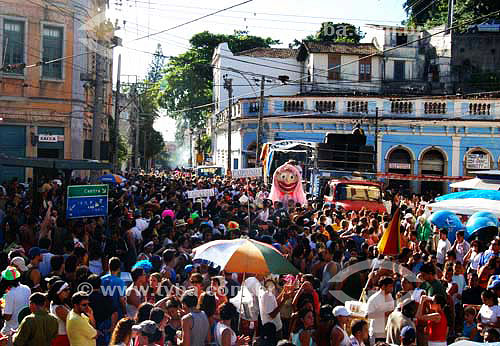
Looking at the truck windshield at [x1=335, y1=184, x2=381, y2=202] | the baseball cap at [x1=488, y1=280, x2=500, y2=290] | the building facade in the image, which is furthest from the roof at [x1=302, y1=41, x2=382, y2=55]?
the baseball cap at [x1=488, y1=280, x2=500, y2=290]

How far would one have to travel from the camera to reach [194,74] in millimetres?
62312

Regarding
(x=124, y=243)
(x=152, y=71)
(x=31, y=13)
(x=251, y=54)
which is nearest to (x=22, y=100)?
(x=31, y=13)

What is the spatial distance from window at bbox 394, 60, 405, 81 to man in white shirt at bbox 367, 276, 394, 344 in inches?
1727

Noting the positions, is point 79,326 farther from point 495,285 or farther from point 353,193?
point 353,193

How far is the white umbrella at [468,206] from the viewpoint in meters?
14.7

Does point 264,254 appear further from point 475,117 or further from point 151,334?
point 475,117

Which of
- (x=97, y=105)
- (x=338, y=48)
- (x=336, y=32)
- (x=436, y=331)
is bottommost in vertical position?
(x=436, y=331)

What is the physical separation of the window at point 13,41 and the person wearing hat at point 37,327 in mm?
20758

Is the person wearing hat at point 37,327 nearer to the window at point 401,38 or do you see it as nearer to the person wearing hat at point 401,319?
the person wearing hat at point 401,319

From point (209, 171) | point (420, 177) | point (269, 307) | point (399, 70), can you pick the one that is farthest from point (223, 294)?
point (399, 70)

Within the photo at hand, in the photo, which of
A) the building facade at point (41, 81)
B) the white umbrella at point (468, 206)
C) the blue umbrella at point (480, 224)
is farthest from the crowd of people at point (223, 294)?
the building facade at point (41, 81)

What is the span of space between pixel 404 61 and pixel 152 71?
46.5m

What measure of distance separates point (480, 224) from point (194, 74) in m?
50.3

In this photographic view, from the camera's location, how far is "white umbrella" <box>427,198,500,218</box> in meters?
14.7
